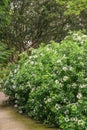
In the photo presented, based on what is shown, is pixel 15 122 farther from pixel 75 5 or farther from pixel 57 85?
pixel 75 5

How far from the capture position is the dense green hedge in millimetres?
9219

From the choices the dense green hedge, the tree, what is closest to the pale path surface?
the dense green hedge

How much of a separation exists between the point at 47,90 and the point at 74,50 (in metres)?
1.16

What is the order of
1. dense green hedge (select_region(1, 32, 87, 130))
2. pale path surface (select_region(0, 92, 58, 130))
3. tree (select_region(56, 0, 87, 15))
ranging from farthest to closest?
tree (select_region(56, 0, 87, 15)) < pale path surface (select_region(0, 92, 58, 130)) < dense green hedge (select_region(1, 32, 87, 130))

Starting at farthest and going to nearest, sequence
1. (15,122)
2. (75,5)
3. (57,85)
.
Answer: (75,5), (15,122), (57,85)

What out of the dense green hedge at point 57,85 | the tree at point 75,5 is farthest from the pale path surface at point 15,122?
the tree at point 75,5

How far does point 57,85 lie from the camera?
9977 mm

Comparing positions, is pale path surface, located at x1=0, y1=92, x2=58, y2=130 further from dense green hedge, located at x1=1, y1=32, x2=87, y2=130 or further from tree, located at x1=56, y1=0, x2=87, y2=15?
tree, located at x1=56, y1=0, x2=87, y2=15

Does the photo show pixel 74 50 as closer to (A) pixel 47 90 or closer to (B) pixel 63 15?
(A) pixel 47 90

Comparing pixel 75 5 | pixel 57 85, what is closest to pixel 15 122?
pixel 57 85

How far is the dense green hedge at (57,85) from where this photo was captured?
9.22 metres

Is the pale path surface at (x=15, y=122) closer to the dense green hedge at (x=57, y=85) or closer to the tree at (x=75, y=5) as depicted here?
the dense green hedge at (x=57, y=85)

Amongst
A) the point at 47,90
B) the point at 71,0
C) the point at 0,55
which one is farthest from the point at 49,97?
the point at 71,0

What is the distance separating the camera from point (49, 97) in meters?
10.2
